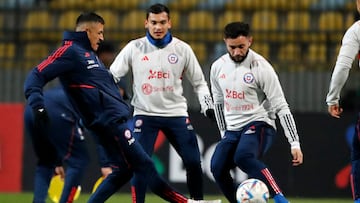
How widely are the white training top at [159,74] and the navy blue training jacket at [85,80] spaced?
1104 millimetres

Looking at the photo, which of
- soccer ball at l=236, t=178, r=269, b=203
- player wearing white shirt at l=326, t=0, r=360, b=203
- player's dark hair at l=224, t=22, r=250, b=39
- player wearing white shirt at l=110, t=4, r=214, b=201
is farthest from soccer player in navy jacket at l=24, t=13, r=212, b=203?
player wearing white shirt at l=326, t=0, r=360, b=203

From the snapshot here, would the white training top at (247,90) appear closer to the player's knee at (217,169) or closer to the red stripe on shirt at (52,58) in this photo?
the player's knee at (217,169)

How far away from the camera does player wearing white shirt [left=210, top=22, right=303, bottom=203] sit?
1030cm

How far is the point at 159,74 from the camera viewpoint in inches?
428

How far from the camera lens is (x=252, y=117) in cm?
1052

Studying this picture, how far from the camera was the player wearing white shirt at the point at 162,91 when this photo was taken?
10.8 meters

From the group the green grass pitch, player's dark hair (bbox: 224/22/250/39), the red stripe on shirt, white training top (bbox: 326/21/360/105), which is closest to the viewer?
the red stripe on shirt

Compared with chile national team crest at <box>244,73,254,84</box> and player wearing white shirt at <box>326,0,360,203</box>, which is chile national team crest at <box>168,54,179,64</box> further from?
player wearing white shirt at <box>326,0,360,203</box>

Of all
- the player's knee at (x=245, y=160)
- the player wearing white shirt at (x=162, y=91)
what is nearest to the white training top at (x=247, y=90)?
the player wearing white shirt at (x=162, y=91)

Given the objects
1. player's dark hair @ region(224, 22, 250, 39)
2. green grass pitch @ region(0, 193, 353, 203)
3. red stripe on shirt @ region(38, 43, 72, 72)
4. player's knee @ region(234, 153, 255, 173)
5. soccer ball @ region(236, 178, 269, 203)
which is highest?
player's dark hair @ region(224, 22, 250, 39)

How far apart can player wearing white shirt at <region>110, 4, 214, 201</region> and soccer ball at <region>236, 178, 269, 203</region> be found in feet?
4.11

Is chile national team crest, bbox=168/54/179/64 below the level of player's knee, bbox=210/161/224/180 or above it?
above

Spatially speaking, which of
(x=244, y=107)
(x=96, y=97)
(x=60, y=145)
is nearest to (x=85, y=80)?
(x=96, y=97)

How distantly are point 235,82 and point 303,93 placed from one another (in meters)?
6.51
